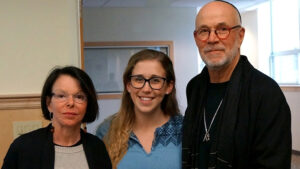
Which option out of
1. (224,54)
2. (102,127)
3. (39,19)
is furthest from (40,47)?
(224,54)

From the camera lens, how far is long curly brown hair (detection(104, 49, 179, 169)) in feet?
5.82

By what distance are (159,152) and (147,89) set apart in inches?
12.5

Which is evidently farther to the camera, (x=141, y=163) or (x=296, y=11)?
(x=296, y=11)

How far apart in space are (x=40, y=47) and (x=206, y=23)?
96 centimetres

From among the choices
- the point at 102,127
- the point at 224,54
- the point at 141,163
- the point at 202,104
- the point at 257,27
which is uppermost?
the point at 257,27

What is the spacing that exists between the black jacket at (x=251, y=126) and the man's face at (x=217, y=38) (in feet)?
0.30

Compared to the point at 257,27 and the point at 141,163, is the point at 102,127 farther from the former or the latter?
the point at 257,27

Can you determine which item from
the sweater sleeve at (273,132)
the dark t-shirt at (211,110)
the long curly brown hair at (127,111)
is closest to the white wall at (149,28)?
the long curly brown hair at (127,111)

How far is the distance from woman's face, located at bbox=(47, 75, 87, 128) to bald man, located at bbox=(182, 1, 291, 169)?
0.60 metres

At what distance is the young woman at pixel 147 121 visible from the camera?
5.66 ft

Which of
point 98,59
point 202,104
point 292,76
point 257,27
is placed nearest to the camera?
point 202,104

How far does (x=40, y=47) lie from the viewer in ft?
6.64

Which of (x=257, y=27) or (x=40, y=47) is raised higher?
(x=257, y=27)

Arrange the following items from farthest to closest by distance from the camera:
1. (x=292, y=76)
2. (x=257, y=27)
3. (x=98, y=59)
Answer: (x=257, y=27) < (x=292, y=76) < (x=98, y=59)
